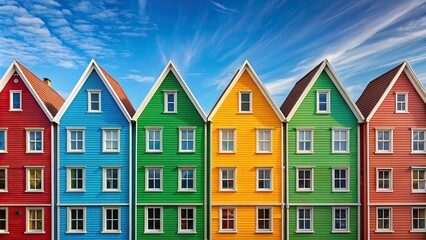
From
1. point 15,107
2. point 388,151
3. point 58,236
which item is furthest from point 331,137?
point 15,107

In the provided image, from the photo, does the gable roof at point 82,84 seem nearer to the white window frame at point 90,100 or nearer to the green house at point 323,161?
the white window frame at point 90,100

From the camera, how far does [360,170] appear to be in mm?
23375

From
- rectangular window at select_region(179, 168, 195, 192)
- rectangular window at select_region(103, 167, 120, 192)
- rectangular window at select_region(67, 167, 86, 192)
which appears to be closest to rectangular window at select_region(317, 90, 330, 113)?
rectangular window at select_region(179, 168, 195, 192)

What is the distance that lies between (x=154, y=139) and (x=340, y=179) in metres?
16.2

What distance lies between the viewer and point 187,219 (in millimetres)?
22734

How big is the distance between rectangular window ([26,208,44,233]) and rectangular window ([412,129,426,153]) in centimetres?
3187

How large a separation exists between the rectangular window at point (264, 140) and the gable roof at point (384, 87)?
8304mm

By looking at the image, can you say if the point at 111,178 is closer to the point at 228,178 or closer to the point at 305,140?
the point at 228,178

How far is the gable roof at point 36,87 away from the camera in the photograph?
2236 centimetres

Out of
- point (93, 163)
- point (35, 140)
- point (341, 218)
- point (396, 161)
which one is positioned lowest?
point (341, 218)

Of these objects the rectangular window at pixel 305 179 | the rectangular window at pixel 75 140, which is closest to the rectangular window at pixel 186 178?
the rectangular window at pixel 75 140

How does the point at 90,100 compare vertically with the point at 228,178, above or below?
above

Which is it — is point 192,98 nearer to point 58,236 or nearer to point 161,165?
point 161,165

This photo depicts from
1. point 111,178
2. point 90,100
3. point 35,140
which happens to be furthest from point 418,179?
point 35,140
